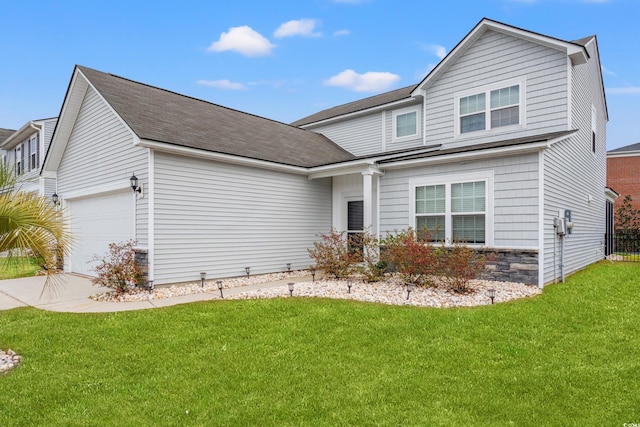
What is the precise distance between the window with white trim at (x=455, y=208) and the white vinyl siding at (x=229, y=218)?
368 cm

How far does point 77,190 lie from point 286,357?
1078cm

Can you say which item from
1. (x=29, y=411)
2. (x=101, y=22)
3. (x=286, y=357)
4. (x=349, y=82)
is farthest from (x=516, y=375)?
(x=349, y=82)

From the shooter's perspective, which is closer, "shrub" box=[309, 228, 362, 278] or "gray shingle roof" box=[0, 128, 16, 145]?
"shrub" box=[309, 228, 362, 278]

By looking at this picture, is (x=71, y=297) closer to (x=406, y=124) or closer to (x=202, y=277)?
(x=202, y=277)

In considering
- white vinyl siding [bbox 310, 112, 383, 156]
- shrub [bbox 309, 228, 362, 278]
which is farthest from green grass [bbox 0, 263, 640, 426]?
white vinyl siding [bbox 310, 112, 383, 156]

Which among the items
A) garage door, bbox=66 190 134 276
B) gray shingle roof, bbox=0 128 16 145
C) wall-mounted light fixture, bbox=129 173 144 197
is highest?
gray shingle roof, bbox=0 128 16 145

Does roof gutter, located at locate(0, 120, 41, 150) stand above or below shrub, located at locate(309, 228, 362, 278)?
above

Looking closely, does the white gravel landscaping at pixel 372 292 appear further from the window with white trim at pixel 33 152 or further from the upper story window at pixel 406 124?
the window with white trim at pixel 33 152

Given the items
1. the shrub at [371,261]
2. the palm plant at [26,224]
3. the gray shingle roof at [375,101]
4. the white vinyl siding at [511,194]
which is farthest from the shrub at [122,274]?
the gray shingle roof at [375,101]

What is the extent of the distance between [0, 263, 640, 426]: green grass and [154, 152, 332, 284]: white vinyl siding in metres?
2.85

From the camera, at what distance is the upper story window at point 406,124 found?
13938 mm

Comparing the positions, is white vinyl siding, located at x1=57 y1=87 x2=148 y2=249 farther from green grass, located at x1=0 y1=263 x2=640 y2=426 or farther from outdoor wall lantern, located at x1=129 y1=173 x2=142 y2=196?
green grass, located at x1=0 y1=263 x2=640 y2=426

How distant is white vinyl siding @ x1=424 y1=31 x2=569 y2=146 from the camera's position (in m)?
10.1

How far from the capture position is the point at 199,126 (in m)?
11.1
